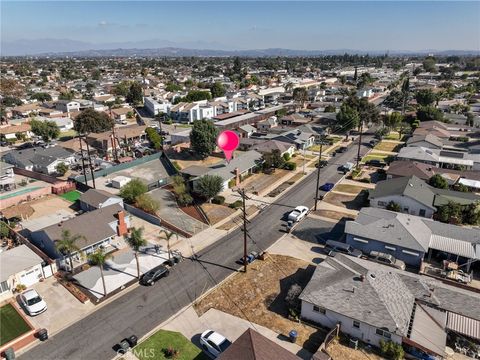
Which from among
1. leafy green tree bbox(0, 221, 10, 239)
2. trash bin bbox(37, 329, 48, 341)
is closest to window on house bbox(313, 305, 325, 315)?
trash bin bbox(37, 329, 48, 341)

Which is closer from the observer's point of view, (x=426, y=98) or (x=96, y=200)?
(x=96, y=200)

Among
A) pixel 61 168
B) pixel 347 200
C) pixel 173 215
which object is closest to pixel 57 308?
pixel 173 215

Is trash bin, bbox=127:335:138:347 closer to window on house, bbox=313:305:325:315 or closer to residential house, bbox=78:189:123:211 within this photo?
window on house, bbox=313:305:325:315

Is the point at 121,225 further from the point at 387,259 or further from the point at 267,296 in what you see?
the point at 387,259

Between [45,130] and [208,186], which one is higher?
[45,130]

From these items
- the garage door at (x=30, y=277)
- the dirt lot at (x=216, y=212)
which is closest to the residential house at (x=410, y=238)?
the dirt lot at (x=216, y=212)

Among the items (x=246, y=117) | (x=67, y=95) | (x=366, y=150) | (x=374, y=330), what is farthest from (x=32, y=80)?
(x=374, y=330)

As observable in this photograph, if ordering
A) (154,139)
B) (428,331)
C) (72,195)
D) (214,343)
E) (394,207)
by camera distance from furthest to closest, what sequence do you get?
(154,139) < (72,195) < (394,207) < (428,331) < (214,343)
